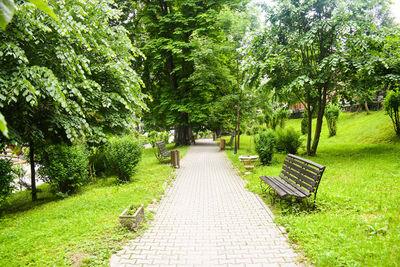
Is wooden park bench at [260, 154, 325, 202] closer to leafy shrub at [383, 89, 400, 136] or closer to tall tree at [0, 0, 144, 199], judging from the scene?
tall tree at [0, 0, 144, 199]

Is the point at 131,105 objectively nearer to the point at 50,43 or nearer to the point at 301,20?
the point at 50,43

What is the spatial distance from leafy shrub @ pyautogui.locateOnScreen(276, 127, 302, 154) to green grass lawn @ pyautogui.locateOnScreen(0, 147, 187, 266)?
838 centimetres

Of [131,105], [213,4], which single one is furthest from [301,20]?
[213,4]

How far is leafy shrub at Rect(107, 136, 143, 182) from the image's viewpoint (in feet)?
26.2

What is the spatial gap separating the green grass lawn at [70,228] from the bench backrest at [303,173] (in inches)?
142

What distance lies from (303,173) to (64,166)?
264 inches

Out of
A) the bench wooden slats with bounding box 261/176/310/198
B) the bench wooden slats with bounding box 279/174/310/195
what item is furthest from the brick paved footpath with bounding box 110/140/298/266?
the bench wooden slats with bounding box 279/174/310/195

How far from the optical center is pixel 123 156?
8.05 m

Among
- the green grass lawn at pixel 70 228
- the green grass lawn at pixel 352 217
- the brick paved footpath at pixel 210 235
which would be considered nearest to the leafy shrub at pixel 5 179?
the green grass lawn at pixel 70 228

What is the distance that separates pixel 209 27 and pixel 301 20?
7.67m

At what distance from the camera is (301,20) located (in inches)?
415

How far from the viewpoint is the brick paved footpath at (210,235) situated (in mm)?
3438

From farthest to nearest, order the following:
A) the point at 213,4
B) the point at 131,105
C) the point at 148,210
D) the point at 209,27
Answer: the point at 213,4 < the point at 209,27 < the point at 131,105 < the point at 148,210

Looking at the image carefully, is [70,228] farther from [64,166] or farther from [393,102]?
[393,102]
